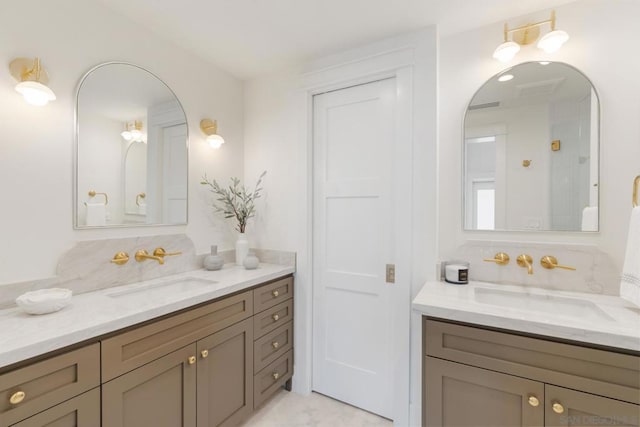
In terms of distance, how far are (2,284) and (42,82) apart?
36.7 inches

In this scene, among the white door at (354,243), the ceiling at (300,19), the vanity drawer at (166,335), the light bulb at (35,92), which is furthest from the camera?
the white door at (354,243)

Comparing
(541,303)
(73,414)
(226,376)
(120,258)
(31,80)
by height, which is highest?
(31,80)

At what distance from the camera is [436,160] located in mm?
1757

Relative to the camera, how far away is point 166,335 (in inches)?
53.2

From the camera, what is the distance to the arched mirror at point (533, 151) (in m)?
1.59

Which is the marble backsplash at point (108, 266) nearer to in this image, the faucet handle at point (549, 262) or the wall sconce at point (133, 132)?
the wall sconce at point (133, 132)

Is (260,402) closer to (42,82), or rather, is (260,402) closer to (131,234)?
(131,234)

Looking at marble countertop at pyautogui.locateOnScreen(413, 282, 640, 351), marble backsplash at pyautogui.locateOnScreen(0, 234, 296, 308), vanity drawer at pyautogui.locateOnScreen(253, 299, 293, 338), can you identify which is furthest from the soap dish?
marble countertop at pyautogui.locateOnScreen(413, 282, 640, 351)

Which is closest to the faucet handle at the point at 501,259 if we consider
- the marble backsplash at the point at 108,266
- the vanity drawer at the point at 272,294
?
the vanity drawer at the point at 272,294

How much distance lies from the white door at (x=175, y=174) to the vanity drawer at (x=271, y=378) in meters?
1.18

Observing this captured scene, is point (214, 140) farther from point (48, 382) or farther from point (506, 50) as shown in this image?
point (506, 50)

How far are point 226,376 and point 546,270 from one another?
1926 millimetres

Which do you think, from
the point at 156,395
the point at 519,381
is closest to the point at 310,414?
the point at 156,395

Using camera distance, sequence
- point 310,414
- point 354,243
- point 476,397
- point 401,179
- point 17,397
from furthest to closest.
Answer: point 354,243
point 310,414
point 401,179
point 476,397
point 17,397
